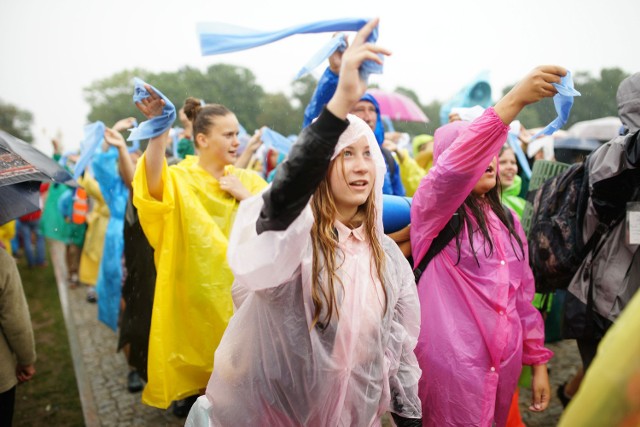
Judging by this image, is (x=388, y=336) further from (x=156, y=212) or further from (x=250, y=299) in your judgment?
(x=156, y=212)

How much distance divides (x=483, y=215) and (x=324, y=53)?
1248 millimetres

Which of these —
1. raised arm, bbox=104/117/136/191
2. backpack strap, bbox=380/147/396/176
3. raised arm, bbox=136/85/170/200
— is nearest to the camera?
raised arm, bbox=136/85/170/200

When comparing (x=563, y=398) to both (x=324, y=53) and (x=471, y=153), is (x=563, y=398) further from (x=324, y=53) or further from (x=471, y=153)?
(x=324, y=53)

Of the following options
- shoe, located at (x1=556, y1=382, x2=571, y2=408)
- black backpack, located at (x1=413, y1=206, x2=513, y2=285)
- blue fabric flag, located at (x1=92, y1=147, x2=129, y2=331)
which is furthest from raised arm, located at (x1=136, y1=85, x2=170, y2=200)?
shoe, located at (x1=556, y1=382, x2=571, y2=408)

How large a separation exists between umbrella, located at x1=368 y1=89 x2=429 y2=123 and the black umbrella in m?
6.03

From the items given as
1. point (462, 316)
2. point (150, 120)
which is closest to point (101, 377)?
point (150, 120)

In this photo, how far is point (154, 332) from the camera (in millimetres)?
3066

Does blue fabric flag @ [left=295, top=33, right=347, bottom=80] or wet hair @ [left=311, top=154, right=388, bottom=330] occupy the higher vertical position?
blue fabric flag @ [left=295, top=33, right=347, bottom=80]

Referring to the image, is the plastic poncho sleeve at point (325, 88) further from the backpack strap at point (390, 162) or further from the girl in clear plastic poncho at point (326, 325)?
the backpack strap at point (390, 162)

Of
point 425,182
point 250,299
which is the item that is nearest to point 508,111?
point 425,182

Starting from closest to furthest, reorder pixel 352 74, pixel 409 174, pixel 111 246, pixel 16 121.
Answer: pixel 352 74 < pixel 409 174 < pixel 111 246 < pixel 16 121

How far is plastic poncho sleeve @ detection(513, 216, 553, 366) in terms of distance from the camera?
2430mm

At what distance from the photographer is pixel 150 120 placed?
2.51 m

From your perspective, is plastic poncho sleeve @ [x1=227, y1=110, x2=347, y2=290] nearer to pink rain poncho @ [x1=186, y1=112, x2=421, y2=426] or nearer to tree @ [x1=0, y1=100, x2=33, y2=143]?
pink rain poncho @ [x1=186, y1=112, x2=421, y2=426]
